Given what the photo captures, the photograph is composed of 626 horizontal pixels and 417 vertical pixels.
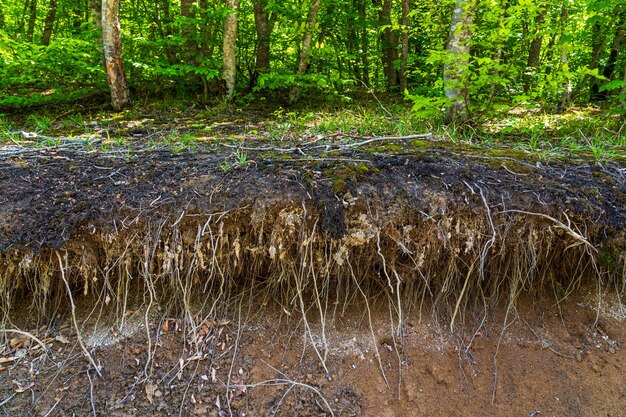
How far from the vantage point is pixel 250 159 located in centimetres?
290

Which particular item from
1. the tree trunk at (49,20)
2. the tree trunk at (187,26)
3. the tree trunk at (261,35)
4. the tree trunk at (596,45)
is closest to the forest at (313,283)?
the tree trunk at (596,45)

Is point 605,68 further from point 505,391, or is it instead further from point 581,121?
point 505,391

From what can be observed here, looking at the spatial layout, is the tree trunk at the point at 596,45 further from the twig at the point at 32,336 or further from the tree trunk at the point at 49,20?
the tree trunk at the point at 49,20

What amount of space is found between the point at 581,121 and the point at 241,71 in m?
6.18

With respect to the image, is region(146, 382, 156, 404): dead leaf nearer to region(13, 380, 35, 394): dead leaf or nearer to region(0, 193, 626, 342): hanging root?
region(0, 193, 626, 342): hanging root

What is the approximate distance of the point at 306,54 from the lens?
21.3 feet

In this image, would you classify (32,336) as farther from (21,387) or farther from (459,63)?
(459,63)

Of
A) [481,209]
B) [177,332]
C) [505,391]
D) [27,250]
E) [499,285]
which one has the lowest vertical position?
[505,391]

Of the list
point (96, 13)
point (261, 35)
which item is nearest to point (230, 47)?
point (261, 35)

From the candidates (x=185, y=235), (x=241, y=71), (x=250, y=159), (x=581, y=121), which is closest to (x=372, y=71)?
(x=241, y=71)

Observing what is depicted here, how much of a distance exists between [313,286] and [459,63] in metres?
3.07

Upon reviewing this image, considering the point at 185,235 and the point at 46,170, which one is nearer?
the point at 185,235

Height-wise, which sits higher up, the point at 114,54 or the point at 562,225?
the point at 114,54

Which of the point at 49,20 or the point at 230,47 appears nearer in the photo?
the point at 230,47
